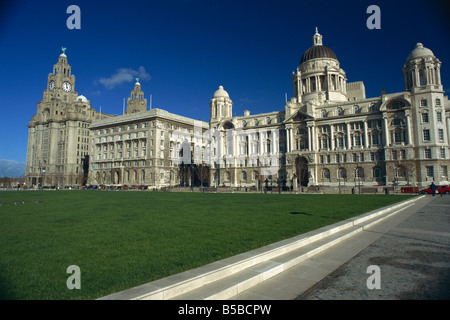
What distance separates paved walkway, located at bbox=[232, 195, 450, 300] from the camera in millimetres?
5172

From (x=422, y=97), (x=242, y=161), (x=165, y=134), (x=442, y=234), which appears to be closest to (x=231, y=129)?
(x=242, y=161)

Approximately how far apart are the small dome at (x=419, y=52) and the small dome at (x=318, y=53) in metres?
24.3

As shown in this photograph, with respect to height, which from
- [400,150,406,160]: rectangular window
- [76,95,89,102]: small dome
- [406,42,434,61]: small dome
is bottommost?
[400,150,406,160]: rectangular window

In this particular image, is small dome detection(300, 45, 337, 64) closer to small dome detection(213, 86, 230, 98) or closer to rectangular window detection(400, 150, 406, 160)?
small dome detection(213, 86, 230, 98)

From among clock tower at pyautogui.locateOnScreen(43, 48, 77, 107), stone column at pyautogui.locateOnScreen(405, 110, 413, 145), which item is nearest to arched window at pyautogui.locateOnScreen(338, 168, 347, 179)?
stone column at pyautogui.locateOnScreen(405, 110, 413, 145)

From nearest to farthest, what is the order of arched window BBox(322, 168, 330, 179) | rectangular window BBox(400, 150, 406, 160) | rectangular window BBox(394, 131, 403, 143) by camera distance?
rectangular window BBox(400, 150, 406, 160) → rectangular window BBox(394, 131, 403, 143) → arched window BBox(322, 168, 330, 179)

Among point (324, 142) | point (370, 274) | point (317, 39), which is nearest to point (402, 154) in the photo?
point (324, 142)

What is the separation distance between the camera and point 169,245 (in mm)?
8336

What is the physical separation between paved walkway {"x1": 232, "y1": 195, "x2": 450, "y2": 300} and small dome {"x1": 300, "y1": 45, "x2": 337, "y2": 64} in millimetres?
77724

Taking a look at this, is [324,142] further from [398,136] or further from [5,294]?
[5,294]

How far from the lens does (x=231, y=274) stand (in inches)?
235

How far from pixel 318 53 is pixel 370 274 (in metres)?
83.1

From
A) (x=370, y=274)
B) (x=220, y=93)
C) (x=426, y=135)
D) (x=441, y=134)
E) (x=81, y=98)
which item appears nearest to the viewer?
(x=370, y=274)

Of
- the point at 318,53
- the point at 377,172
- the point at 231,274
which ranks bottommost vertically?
the point at 231,274
